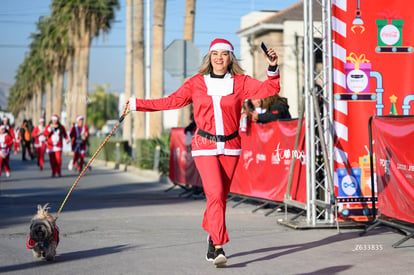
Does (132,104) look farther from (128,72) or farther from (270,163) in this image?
(128,72)

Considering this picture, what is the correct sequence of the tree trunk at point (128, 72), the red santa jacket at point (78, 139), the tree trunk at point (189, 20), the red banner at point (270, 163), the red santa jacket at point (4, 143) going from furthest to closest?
the tree trunk at point (128, 72)
the tree trunk at point (189, 20)
the red santa jacket at point (78, 139)
the red santa jacket at point (4, 143)
the red banner at point (270, 163)

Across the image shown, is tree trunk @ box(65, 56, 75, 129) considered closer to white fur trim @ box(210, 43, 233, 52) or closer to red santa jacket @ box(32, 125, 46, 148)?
red santa jacket @ box(32, 125, 46, 148)

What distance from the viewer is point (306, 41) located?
1048 centimetres

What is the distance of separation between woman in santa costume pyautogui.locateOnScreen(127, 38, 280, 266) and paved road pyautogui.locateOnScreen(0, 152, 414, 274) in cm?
64

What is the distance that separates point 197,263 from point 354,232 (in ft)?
10.5

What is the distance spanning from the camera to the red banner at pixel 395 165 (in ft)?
28.3

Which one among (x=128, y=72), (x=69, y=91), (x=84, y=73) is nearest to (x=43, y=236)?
(x=128, y=72)

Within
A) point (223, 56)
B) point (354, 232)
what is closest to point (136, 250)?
point (223, 56)

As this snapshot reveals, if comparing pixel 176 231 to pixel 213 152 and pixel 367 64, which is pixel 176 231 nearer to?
pixel 213 152

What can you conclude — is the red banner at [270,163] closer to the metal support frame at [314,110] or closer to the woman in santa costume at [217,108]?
the metal support frame at [314,110]

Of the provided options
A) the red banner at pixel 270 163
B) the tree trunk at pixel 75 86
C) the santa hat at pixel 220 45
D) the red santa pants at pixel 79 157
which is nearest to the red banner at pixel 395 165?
the red banner at pixel 270 163

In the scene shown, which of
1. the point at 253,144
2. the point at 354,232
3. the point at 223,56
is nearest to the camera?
the point at 223,56

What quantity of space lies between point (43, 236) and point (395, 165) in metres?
4.12

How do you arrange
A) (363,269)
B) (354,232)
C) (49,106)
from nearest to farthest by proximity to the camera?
(363,269), (354,232), (49,106)
